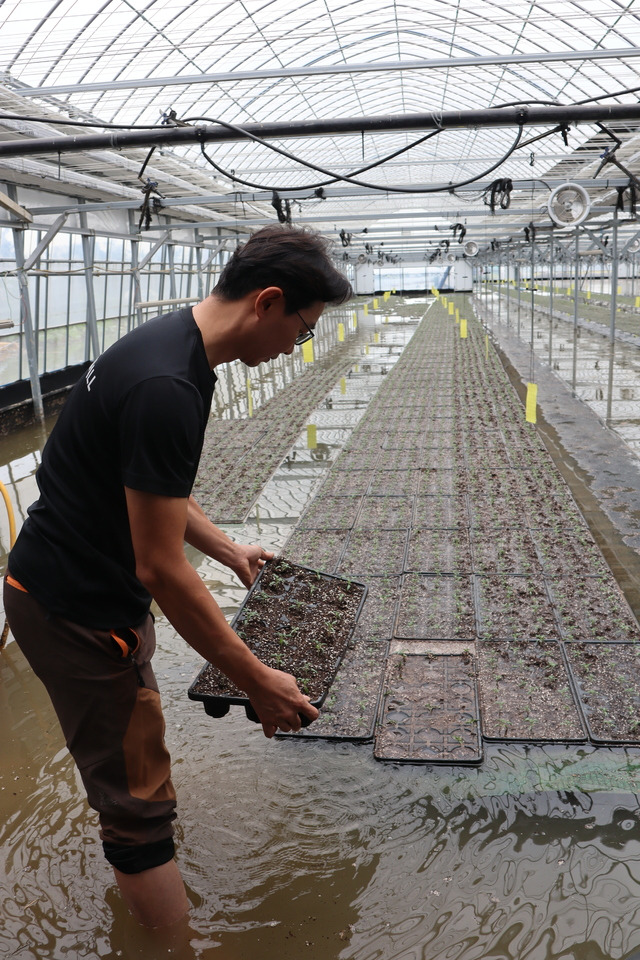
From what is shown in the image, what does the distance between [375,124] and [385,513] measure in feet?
9.56

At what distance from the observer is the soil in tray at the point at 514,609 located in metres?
4.06

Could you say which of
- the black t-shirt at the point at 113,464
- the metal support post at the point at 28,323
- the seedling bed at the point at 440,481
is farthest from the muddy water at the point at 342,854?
the metal support post at the point at 28,323

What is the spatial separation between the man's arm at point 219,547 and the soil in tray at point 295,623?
0.26 metres

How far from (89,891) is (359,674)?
158 cm

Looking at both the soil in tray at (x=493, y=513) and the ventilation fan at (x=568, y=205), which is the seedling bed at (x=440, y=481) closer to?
the soil in tray at (x=493, y=513)

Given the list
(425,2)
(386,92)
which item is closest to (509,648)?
(425,2)

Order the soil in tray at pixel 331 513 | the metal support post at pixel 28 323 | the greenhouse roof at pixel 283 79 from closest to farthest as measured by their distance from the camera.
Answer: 1. the soil in tray at pixel 331 513
2. the greenhouse roof at pixel 283 79
3. the metal support post at pixel 28 323

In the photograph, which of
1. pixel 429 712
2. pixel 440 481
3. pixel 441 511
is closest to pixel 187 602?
pixel 429 712

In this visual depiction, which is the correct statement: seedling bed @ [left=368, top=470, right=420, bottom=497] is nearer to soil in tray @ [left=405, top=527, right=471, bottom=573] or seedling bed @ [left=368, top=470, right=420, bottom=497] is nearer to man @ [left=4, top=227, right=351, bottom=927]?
soil in tray @ [left=405, top=527, right=471, bottom=573]

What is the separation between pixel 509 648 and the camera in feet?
12.8

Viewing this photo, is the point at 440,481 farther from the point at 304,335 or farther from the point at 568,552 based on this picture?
the point at 304,335

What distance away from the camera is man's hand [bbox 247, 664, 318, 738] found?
1.80 meters

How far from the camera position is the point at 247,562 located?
249 cm

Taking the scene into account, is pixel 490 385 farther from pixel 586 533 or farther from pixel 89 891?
pixel 89 891
